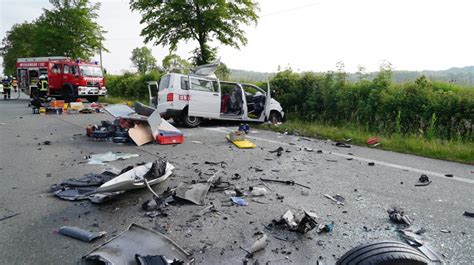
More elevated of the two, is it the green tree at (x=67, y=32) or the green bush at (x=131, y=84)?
the green tree at (x=67, y=32)

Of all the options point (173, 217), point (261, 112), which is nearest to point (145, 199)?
point (173, 217)

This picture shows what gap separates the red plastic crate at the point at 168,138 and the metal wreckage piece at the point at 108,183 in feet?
9.32

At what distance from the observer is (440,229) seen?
3.35m

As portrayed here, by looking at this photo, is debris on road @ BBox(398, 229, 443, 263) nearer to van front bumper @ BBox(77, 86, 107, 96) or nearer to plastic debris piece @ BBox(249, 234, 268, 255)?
plastic debris piece @ BBox(249, 234, 268, 255)

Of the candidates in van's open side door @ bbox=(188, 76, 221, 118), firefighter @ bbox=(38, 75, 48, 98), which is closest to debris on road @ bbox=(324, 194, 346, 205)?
van's open side door @ bbox=(188, 76, 221, 118)

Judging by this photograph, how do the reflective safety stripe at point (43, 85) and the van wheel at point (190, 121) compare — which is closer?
the van wheel at point (190, 121)

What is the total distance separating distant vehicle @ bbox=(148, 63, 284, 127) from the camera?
10.0 metres

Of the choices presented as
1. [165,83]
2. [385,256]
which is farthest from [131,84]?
[385,256]

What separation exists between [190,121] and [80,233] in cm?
763

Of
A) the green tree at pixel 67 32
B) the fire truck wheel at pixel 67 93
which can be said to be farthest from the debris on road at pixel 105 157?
the green tree at pixel 67 32

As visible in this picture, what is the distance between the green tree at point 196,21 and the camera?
17359 mm

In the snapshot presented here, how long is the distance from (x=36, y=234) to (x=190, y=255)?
1.64 metres

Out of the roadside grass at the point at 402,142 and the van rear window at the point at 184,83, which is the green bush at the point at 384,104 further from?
the van rear window at the point at 184,83

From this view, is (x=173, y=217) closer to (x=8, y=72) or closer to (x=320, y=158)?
(x=320, y=158)
